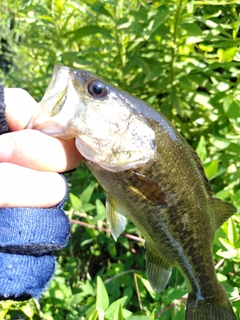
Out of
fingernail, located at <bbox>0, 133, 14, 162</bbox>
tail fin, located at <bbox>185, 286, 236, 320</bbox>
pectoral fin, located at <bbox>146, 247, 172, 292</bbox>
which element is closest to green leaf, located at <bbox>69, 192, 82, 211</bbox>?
pectoral fin, located at <bbox>146, 247, 172, 292</bbox>

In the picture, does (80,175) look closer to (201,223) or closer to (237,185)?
(237,185)

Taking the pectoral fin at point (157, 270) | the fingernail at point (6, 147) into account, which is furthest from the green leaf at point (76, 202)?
the fingernail at point (6, 147)

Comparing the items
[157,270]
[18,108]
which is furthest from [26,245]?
[157,270]

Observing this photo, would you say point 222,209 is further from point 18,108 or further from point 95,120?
point 18,108

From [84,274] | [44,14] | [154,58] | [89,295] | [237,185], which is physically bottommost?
[84,274]

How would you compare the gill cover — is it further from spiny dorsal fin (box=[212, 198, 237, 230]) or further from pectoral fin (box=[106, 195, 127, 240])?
spiny dorsal fin (box=[212, 198, 237, 230])

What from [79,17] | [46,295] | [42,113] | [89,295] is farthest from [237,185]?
[79,17]
